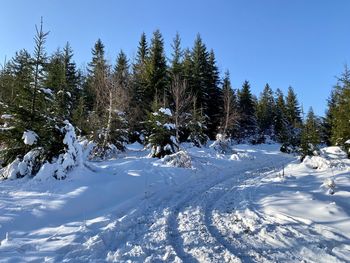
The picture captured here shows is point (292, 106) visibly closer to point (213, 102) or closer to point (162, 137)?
point (213, 102)

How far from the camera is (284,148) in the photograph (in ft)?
111

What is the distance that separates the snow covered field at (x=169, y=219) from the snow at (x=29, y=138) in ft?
4.55

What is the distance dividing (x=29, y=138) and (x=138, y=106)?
21542 millimetres

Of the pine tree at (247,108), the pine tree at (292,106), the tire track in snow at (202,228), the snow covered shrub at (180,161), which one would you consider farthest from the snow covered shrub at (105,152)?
the pine tree at (292,106)

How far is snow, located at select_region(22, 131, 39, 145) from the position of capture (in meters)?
11.2

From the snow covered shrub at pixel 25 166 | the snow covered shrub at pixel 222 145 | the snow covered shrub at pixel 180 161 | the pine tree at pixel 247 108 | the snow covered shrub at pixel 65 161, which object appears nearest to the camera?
the snow covered shrub at pixel 65 161

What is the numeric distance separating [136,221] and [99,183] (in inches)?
141

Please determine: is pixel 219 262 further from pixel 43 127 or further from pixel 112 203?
pixel 43 127

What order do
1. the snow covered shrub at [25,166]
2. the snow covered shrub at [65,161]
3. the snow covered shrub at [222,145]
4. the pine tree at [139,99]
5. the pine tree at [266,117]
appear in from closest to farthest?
the snow covered shrub at [65,161], the snow covered shrub at [25,166], the snow covered shrub at [222,145], the pine tree at [139,99], the pine tree at [266,117]

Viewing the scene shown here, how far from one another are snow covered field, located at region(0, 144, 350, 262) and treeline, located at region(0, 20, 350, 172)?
2.73 metres

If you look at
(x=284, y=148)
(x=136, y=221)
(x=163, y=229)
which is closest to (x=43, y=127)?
(x=136, y=221)

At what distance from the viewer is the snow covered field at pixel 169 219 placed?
17.8 ft

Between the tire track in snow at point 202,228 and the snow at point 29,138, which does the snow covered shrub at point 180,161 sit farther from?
the snow at point 29,138

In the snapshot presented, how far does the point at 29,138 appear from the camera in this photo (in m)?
11.2
